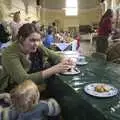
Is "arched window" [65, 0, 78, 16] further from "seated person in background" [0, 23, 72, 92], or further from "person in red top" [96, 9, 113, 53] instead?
"seated person in background" [0, 23, 72, 92]

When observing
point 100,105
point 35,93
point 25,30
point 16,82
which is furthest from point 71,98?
point 25,30

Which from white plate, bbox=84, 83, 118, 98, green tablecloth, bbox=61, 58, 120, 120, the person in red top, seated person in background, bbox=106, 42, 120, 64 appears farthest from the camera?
the person in red top

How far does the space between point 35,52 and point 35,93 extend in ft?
2.11

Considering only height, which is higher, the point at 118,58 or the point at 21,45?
the point at 21,45

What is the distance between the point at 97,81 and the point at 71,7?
13.9 m

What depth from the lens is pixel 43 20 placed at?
15.3 m

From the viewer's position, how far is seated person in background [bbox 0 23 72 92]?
175 centimetres

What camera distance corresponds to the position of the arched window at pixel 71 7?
14.9 m

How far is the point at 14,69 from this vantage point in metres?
1.75

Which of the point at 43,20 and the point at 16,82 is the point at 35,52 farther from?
the point at 43,20

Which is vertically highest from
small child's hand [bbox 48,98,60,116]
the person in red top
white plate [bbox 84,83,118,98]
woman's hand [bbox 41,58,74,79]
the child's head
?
the person in red top

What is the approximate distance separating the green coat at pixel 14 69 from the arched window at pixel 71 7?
13301 millimetres

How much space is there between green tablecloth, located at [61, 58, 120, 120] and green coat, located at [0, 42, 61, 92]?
0.25 m

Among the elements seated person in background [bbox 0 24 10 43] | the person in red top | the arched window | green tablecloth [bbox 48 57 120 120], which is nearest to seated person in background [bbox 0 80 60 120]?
green tablecloth [bbox 48 57 120 120]
